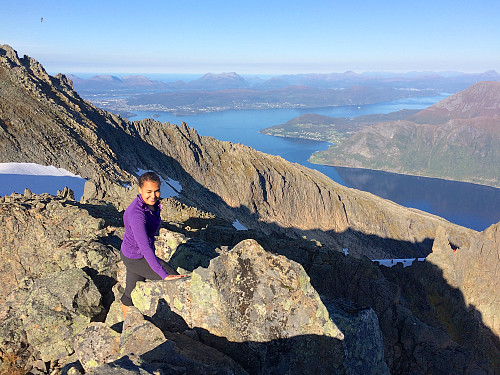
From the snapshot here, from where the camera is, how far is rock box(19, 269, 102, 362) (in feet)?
28.9

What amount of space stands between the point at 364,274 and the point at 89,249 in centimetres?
2247

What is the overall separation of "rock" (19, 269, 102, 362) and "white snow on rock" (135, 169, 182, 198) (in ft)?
167

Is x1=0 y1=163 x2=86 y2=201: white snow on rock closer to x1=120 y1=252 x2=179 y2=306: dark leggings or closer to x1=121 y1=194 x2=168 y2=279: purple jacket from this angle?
x1=120 y1=252 x2=179 y2=306: dark leggings

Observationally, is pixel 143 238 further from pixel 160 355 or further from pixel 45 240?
pixel 45 240

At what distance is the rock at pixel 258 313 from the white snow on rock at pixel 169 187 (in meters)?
53.6

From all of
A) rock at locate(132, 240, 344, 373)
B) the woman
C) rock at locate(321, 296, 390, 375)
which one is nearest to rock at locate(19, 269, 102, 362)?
the woman

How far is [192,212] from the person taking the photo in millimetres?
30656

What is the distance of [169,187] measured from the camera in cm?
6631

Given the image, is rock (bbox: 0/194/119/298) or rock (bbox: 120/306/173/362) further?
rock (bbox: 0/194/119/298)

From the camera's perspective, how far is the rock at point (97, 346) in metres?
6.92

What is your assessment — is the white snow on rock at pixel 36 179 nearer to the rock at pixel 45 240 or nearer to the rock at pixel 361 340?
the rock at pixel 45 240

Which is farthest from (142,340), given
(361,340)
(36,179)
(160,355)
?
(36,179)

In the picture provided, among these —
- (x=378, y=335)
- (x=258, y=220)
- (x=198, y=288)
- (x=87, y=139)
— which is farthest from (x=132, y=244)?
(x=258, y=220)

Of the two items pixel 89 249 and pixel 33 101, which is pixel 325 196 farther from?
pixel 89 249
